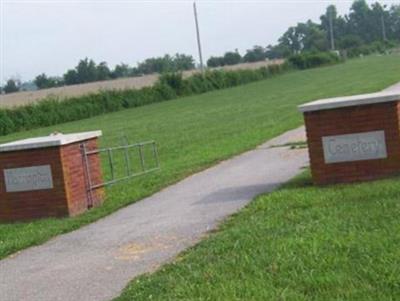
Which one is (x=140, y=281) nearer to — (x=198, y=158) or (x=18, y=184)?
(x=18, y=184)

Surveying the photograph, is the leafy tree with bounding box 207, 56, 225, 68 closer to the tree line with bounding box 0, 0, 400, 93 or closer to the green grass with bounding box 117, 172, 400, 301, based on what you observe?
the tree line with bounding box 0, 0, 400, 93

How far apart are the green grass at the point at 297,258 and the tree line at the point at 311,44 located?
100 m

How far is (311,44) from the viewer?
529 ft

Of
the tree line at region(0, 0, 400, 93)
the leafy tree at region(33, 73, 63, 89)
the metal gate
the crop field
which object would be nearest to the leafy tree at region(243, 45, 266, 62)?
the tree line at region(0, 0, 400, 93)

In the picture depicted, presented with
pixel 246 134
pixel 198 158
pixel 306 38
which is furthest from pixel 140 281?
pixel 306 38

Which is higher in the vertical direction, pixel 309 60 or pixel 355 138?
pixel 309 60

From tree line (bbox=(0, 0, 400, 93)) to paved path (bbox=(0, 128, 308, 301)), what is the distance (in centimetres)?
9639

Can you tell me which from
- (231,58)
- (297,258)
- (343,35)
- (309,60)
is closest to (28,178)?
(297,258)

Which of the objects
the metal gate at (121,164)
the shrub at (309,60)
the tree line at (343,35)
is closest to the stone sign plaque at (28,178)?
the metal gate at (121,164)

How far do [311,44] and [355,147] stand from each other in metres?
153

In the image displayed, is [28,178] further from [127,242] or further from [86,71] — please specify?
[86,71]

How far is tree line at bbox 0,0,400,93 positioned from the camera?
11369 cm

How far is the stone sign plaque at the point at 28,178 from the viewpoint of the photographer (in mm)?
11234

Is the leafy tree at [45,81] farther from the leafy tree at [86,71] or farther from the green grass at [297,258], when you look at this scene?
the green grass at [297,258]
